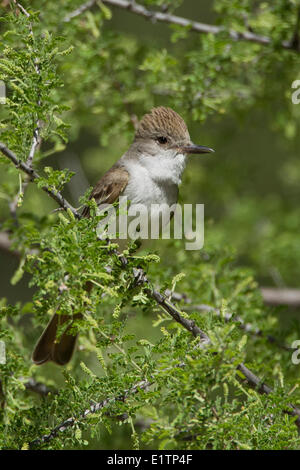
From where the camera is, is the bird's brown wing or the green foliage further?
the bird's brown wing

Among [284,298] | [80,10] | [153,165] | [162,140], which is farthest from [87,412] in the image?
[284,298]

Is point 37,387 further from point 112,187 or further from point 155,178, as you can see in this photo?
point 155,178

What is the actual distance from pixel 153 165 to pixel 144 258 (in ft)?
5.30

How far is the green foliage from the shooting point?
194cm

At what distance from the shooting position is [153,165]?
11.7 ft

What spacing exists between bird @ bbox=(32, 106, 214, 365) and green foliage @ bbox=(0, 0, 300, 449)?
0.16 metres

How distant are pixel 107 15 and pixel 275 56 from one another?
3.55 ft

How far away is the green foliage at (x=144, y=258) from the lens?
1936 millimetres

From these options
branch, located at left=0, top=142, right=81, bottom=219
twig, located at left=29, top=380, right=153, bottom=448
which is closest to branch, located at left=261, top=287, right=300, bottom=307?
twig, located at left=29, top=380, right=153, bottom=448

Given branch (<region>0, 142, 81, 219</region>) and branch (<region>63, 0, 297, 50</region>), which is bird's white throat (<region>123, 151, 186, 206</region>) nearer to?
branch (<region>63, 0, 297, 50</region>)

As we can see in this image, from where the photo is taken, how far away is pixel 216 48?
3410 mm
